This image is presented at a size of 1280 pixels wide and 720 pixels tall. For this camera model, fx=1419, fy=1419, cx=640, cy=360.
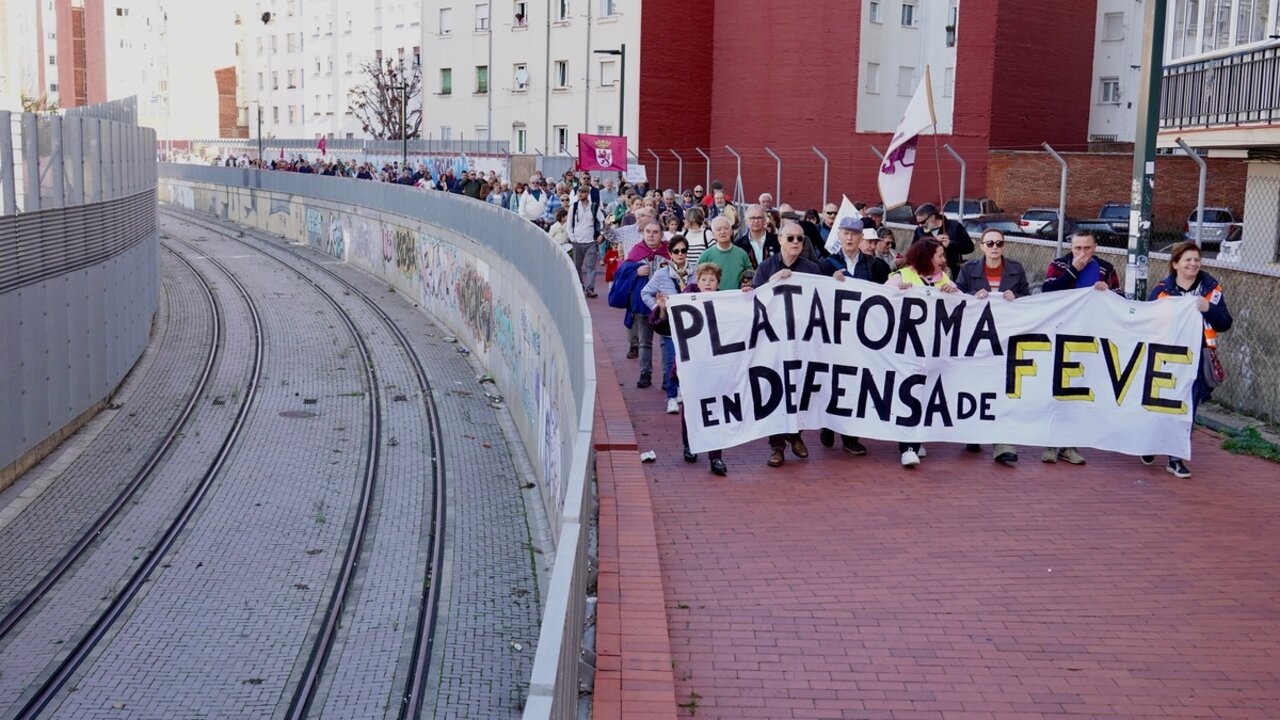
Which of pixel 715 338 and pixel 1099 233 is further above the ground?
pixel 715 338

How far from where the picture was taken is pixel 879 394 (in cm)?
1130

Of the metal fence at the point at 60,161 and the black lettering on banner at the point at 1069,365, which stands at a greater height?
the metal fence at the point at 60,161

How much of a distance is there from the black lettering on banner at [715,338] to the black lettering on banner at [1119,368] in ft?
9.63

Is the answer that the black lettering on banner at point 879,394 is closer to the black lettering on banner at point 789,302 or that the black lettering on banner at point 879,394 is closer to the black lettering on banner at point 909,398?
the black lettering on banner at point 909,398

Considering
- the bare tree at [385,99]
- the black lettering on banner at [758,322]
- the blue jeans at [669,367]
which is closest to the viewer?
the black lettering on banner at [758,322]

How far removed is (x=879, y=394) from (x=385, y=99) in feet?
228

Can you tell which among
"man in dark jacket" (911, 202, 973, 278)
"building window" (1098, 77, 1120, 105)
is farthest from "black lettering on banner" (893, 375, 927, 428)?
"building window" (1098, 77, 1120, 105)

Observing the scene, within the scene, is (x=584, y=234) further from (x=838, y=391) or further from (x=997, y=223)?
(x=997, y=223)

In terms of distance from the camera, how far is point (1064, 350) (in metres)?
11.3

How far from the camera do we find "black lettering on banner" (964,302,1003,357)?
1131 cm

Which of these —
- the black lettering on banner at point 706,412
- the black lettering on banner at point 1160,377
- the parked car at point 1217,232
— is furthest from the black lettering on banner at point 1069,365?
the parked car at point 1217,232

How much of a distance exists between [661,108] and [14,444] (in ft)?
136

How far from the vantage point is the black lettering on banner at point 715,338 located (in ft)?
36.5

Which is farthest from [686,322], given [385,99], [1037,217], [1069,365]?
[385,99]
